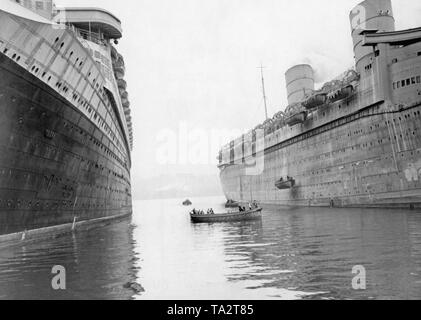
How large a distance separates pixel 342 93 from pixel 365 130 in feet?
17.6

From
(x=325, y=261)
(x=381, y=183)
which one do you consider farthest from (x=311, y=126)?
(x=325, y=261)

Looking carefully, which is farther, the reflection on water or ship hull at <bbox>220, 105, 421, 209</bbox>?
ship hull at <bbox>220, 105, 421, 209</bbox>

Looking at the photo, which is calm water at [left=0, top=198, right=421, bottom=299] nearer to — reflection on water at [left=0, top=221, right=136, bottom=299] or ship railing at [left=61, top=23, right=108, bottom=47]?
reflection on water at [left=0, top=221, right=136, bottom=299]

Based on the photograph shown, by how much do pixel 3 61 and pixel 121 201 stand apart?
101ft

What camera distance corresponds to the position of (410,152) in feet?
120

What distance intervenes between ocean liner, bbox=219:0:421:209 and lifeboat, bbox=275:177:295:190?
0.52ft

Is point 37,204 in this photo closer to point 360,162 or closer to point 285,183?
point 360,162

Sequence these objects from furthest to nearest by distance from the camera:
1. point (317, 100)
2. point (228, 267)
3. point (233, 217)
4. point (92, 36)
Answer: point (317, 100) < point (233, 217) < point (92, 36) < point (228, 267)

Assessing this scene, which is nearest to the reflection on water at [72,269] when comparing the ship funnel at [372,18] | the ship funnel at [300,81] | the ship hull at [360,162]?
the ship hull at [360,162]

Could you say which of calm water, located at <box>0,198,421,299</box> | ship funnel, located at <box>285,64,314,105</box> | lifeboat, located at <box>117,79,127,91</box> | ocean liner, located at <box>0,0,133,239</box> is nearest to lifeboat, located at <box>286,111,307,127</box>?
ship funnel, located at <box>285,64,314,105</box>

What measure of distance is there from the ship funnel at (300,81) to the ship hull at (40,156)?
163 feet

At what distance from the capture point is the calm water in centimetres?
1071

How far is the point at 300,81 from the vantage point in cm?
7081

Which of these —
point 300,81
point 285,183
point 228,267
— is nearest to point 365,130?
point 285,183
